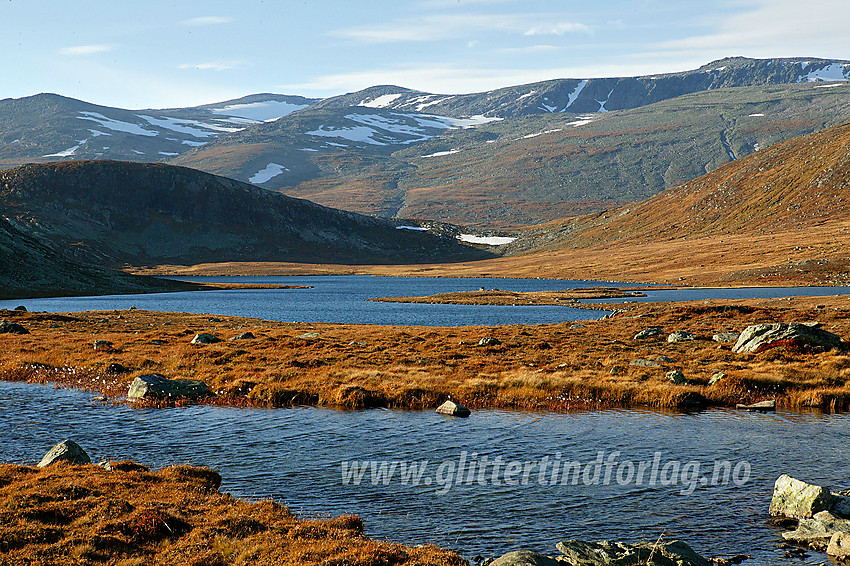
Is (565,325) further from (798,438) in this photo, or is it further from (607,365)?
(798,438)

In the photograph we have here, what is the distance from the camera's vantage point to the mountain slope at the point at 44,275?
142500 mm

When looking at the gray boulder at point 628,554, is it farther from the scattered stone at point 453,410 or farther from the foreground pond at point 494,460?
the scattered stone at point 453,410

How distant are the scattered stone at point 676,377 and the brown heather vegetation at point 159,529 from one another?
26412 mm

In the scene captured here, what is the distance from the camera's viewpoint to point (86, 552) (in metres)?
15.2

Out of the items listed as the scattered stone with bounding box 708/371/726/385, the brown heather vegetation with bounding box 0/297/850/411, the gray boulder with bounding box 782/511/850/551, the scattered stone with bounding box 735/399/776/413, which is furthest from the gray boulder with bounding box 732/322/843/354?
the gray boulder with bounding box 782/511/850/551

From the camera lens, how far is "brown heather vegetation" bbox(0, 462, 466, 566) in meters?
15.1

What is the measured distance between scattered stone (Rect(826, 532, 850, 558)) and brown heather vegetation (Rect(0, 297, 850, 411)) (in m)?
18.0

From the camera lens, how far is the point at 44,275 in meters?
152

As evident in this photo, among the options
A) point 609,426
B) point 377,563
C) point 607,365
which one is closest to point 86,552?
point 377,563

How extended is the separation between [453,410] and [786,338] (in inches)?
1141

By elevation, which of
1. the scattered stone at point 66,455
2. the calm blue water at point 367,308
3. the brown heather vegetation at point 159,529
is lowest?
the calm blue water at point 367,308

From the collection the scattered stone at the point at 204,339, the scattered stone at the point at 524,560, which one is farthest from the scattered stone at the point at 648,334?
the scattered stone at the point at 524,560

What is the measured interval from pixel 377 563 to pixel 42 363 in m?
42.7

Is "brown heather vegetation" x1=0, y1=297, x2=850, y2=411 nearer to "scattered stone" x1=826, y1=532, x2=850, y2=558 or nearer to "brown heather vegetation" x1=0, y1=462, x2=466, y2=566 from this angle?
"brown heather vegetation" x1=0, y1=462, x2=466, y2=566
